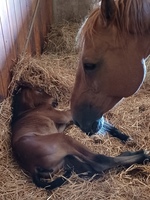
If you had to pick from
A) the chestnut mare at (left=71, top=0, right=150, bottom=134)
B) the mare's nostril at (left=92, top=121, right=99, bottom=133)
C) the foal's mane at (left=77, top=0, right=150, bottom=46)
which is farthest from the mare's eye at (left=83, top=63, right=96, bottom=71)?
the mare's nostril at (left=92, top=121, right=99, bottom=133)

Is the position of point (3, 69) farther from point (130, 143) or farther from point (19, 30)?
point (130, 143)

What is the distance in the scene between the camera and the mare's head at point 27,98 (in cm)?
247

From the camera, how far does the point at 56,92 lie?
2.88 meters

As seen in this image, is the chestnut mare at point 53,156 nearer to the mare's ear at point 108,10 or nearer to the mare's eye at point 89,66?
the mare's eye at point 89,66

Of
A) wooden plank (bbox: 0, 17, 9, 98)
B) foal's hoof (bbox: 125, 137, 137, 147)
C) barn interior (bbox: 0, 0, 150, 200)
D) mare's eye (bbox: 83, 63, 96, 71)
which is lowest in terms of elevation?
foal's hoof (bbox: 125, 137, 137, 147)

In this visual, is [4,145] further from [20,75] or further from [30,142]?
[20,75]

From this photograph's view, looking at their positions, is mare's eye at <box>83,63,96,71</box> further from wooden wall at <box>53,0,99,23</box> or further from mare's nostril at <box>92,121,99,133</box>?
wooden wall at <box>53,0,99,23</box>

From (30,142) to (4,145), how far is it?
0.26 meters

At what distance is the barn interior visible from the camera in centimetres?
189

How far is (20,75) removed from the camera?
2680mm

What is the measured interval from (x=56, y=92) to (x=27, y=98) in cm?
40

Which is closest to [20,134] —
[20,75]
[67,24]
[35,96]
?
[35,96]

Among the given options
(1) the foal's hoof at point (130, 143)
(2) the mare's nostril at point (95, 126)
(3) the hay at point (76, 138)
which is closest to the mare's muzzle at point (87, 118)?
(2) the mare's nostril at point (95, 126)

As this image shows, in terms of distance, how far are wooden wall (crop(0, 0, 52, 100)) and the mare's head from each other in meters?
0.10
